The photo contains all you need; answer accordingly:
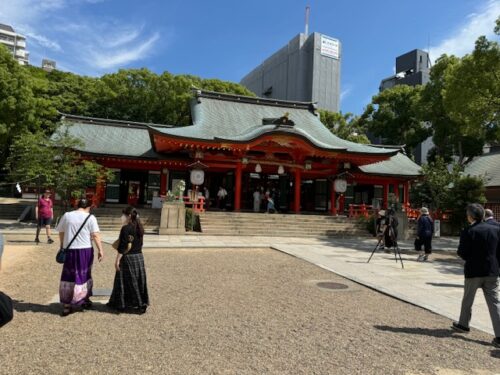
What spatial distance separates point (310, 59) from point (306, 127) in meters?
39.8

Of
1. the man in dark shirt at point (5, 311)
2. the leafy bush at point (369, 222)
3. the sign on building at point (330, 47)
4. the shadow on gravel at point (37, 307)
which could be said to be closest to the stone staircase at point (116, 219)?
the leafy bush at point (369, 222)

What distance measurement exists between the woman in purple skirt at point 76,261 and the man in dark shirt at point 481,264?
5.15 m

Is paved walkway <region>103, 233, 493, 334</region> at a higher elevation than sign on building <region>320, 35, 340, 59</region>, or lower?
lower

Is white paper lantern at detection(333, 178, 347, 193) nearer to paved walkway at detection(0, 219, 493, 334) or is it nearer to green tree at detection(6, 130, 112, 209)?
paved walkway at detection(0, 219, 493, 334)

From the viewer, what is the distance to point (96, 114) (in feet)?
114

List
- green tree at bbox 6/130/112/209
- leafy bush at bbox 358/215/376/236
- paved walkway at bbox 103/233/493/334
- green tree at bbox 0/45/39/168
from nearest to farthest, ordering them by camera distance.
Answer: paved walkway at bbox 103/233/493/334 → green tree at bbox 6/130/112/209 → leafy bush at bbox 358/215/376/236 → green tree at bbox 0/45/39/168

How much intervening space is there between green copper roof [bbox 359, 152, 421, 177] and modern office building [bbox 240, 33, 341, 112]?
34.1m

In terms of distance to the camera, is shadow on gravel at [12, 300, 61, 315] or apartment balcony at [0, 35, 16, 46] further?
apartment balcony at [0, 35, 16, 46]

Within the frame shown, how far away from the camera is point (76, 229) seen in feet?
17.6

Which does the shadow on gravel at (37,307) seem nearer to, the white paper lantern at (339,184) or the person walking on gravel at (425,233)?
the person walking on gravel at (425,233)

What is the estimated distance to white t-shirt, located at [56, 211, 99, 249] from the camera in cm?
533

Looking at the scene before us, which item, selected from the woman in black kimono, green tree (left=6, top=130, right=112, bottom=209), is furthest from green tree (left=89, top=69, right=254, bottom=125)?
the woman in black kimono

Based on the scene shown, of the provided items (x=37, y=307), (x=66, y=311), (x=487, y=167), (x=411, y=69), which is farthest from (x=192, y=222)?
(x=411, y=69)

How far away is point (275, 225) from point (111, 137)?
12.9 meters
